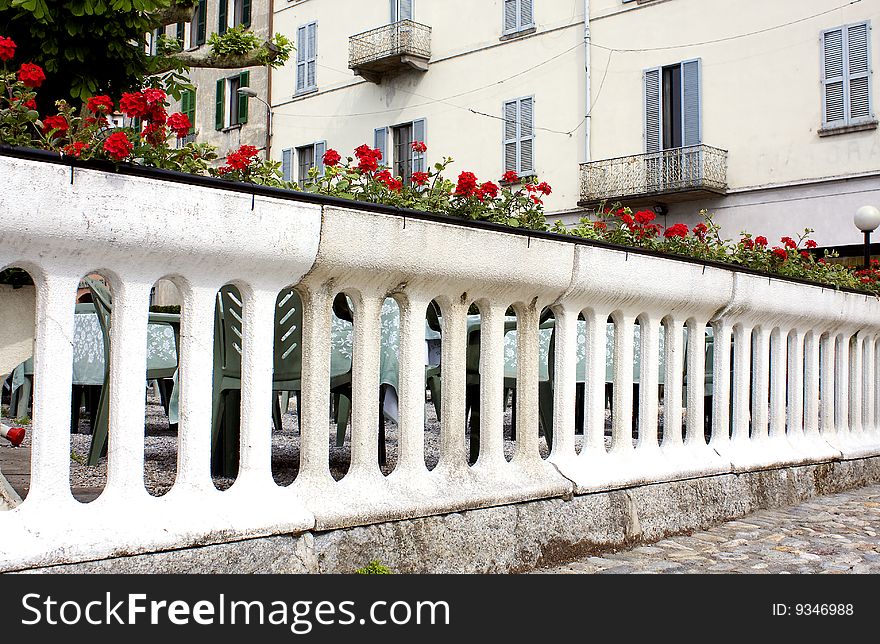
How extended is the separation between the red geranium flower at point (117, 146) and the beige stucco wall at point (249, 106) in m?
26.1

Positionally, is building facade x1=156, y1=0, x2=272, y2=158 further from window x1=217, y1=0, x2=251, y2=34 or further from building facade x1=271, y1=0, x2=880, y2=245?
building facade x1=271, y1=0, x2=880, y2=245

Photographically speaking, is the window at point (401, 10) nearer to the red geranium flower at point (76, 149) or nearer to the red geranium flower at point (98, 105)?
the red geranium flower at point (98, 105)

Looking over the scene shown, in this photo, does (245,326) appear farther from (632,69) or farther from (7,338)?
(632,69)

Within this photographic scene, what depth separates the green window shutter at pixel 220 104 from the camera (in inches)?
1190

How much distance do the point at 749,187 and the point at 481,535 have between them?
55.8 ft

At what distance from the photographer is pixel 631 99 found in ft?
68.8

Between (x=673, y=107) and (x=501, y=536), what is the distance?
18.2 meters

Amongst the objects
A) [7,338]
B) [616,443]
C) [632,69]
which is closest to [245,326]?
[7,338]

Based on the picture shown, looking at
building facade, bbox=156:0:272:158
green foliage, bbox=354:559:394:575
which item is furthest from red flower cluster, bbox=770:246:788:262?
building facade, bbox=156:0:272:158

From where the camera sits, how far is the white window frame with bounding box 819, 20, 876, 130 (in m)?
17.8

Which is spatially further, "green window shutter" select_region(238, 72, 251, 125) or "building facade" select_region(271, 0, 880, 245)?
"green window shutter" select_region(238, 72, 251, 125)

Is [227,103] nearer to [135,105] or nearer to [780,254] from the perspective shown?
[780,254]

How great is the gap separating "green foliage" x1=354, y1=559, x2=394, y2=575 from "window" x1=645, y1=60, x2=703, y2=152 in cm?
1797
